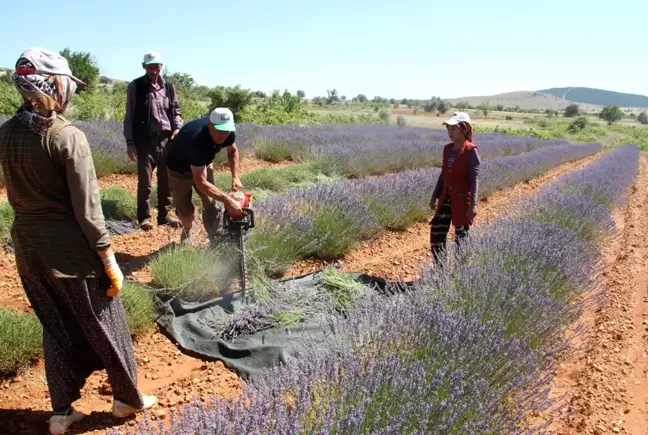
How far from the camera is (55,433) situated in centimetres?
209

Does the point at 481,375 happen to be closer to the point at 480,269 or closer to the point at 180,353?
the point at 480,269

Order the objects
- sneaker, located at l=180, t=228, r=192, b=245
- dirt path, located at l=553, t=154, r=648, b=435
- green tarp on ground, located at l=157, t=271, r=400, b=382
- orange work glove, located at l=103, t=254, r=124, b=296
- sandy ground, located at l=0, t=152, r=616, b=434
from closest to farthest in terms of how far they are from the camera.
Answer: orange work glove, located at l=103, t=254, r=124, b=296, sandy ground, located at l=0, t=152, r=616, b=434, dirt path, located at l=553, t=154, r=648, b=435, green tarp on ground, located at l=157, t=271, r=400, b=382, sneaker, located at l=180, t=228, r=192, b=245

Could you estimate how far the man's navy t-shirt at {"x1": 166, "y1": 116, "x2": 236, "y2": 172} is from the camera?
329cm

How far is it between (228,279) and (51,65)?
7.05 feet

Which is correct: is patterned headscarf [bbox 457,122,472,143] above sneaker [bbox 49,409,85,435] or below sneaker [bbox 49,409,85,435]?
above

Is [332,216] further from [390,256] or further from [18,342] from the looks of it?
[18,342]

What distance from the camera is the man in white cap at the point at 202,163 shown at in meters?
3.21

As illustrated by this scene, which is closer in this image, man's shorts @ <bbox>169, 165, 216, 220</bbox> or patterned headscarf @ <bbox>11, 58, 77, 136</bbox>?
patterned headscarf @ <bbox>11, 58, 77, 136</bbox>

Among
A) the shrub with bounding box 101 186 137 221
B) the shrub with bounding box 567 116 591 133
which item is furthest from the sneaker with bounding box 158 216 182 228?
the shrub with bounding box 567 116 591 133

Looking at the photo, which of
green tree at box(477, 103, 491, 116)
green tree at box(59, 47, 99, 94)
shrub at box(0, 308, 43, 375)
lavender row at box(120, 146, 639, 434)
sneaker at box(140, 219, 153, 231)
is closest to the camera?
lavender row at box(120, 146, 639, 434)

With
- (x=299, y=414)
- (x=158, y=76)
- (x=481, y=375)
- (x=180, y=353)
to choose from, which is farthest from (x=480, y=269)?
(x=158, y=76)

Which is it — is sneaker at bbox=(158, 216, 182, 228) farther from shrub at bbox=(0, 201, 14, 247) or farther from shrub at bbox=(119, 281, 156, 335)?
shrub at bbox=(119, 281, 156, 335)

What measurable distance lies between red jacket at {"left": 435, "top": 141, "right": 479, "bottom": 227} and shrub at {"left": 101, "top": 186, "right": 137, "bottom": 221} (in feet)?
11.2

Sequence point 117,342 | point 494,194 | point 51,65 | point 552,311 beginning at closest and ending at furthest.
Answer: point 51,65 < point 117,342 < point 552,311 < point 494,194
